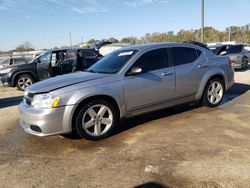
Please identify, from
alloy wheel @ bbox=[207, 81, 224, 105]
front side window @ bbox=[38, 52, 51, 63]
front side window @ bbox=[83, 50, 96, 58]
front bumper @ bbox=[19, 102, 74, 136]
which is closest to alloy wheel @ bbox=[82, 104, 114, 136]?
front bumper @ bbox=[19, 102, 74, 136]

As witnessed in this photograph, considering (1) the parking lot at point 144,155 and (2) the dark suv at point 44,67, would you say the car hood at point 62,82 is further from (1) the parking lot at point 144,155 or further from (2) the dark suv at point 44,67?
(2) the dark suv at point 44,67

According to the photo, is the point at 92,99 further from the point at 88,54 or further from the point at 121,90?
the point at 88,54

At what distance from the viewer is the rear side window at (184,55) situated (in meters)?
6.34

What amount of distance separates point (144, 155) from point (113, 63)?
2.32 meters

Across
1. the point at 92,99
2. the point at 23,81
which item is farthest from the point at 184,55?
the point at 23,81

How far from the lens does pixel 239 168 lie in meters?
3.78

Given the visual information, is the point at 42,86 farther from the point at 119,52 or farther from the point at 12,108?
the point at 12,108

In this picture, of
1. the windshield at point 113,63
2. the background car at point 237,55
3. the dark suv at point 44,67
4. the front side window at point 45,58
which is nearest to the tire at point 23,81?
the dark suv at point 44,67

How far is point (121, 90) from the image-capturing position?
536 centimetres

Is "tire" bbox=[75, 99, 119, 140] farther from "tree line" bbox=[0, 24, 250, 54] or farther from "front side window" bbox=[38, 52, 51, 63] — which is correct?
"tree line" bbox=[0, 24, 250, 54]

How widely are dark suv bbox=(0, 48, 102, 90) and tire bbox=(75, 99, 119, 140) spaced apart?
6446 millimetres

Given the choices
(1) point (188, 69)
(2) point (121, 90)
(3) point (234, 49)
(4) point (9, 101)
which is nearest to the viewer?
(2) point (121, 90)

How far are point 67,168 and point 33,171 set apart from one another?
472 millimetres

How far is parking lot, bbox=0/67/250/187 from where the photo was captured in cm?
366
